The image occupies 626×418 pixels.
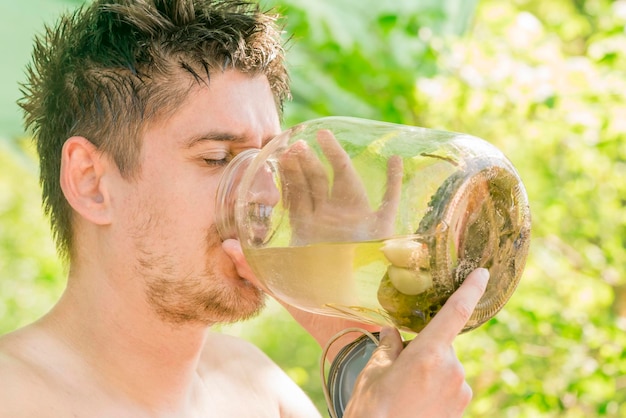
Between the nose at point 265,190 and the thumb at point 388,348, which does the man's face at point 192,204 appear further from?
the thumb at point 388,348

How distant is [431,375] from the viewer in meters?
0.87

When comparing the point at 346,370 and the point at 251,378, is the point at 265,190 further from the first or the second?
the point at 251,378

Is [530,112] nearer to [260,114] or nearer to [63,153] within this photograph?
[260,114]

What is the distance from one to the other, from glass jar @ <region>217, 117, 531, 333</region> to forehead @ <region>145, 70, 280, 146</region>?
5cm

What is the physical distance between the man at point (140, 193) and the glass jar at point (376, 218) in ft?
0.24

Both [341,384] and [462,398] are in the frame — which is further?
[341,384]

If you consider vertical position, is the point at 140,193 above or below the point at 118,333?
above

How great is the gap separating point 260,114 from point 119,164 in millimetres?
231

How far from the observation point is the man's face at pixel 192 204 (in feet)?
3.98

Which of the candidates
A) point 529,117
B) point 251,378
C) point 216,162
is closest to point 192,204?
point 216,162

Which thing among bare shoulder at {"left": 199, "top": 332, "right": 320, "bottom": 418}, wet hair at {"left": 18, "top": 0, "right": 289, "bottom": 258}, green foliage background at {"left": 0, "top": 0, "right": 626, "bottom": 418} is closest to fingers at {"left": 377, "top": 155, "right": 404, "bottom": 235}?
wet hair at {"left": 18, "top": 0, "right": 289, "bottom": 258}

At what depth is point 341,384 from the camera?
3.70ft

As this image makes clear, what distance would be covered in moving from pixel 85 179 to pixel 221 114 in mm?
249

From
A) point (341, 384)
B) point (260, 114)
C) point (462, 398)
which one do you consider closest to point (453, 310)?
point (462, 398)
